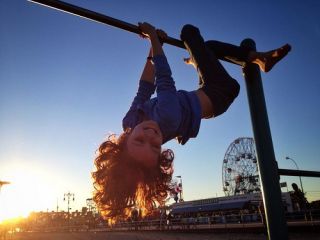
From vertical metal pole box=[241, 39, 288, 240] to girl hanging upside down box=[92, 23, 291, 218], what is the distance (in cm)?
40

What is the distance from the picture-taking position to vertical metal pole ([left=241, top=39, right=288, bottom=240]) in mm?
1771

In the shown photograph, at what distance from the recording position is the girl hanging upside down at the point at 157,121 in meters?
2.72

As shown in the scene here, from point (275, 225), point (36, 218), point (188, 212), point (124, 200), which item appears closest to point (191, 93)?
point (124, 200)

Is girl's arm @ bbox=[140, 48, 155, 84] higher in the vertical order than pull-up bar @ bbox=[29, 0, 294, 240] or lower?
higher

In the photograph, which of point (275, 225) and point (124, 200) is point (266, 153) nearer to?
point (275, 225)

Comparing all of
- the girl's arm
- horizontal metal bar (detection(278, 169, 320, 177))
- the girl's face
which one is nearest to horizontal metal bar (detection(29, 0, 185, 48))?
the girl's face

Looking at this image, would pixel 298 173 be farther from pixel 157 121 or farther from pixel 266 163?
pixel 157 121

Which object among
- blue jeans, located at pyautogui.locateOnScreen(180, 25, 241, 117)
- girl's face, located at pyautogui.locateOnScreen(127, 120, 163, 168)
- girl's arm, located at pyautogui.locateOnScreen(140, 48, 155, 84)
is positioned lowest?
girl's face, located at pyautogui.locateOnScreen(127, 120, 163, 168)

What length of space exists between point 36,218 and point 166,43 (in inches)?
4205

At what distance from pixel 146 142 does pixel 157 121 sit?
0.21m

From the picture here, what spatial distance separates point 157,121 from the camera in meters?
2.81

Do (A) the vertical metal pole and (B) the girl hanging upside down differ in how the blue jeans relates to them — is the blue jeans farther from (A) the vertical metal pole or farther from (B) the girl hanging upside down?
(A) the vertical metal pole

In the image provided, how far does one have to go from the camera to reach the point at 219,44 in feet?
9.09

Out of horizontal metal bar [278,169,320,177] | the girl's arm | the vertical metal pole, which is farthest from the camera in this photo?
the girl's arm
